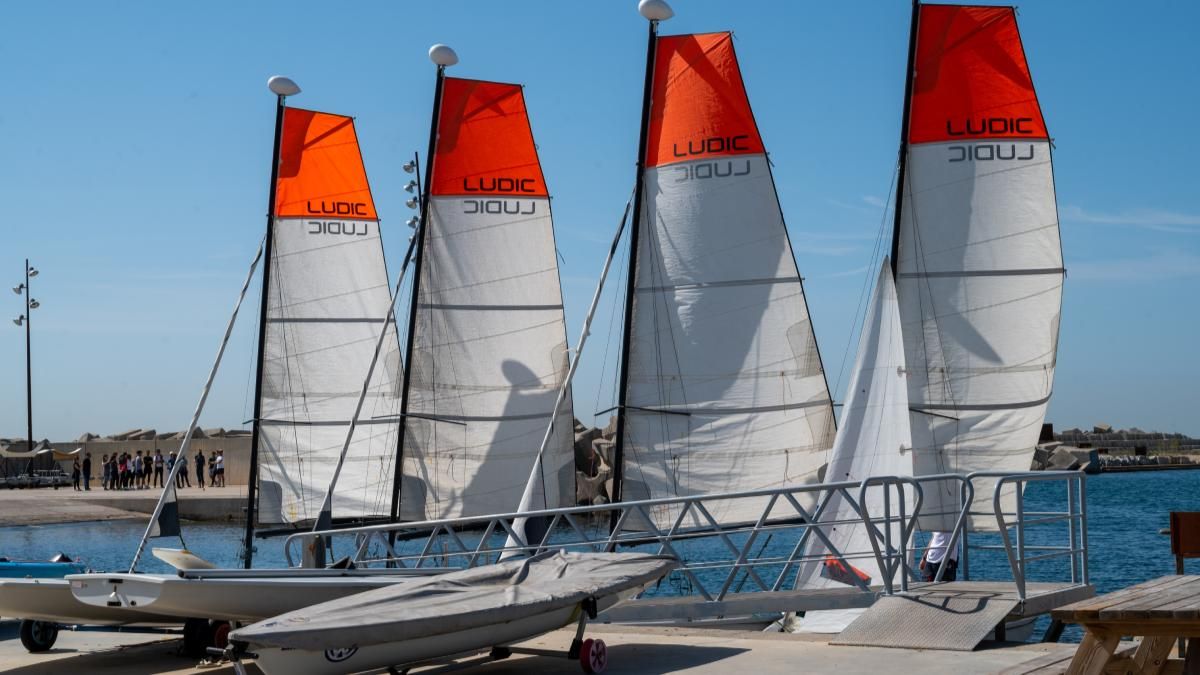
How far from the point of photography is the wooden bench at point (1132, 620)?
6.89 metres

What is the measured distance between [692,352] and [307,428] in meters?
9.20

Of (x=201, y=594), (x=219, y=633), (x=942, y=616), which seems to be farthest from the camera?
(x=219, y=633)

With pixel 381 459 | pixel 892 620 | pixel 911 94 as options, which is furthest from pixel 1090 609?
pixel 381 459

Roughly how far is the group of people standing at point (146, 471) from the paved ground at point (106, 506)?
2869 millimetres

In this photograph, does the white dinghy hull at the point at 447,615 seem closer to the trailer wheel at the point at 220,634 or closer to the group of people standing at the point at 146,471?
the trailer wheel at the point at 220,634

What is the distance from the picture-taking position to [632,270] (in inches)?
833

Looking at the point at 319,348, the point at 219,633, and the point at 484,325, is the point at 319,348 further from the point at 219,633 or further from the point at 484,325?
the point at 219,633

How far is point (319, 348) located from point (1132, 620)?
837 inches

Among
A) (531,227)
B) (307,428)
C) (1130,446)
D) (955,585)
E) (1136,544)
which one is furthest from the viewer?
(1130,446)

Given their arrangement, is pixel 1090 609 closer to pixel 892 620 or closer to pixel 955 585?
pixel 892 620

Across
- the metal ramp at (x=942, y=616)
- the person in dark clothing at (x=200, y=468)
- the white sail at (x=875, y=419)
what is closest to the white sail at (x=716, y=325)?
the white sail at (x=875, y=419)

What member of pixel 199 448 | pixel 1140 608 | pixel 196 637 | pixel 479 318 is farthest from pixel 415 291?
pixel 199 448

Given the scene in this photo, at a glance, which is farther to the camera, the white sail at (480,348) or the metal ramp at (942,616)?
the white sail at (480,348)

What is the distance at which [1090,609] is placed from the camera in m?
7.02
